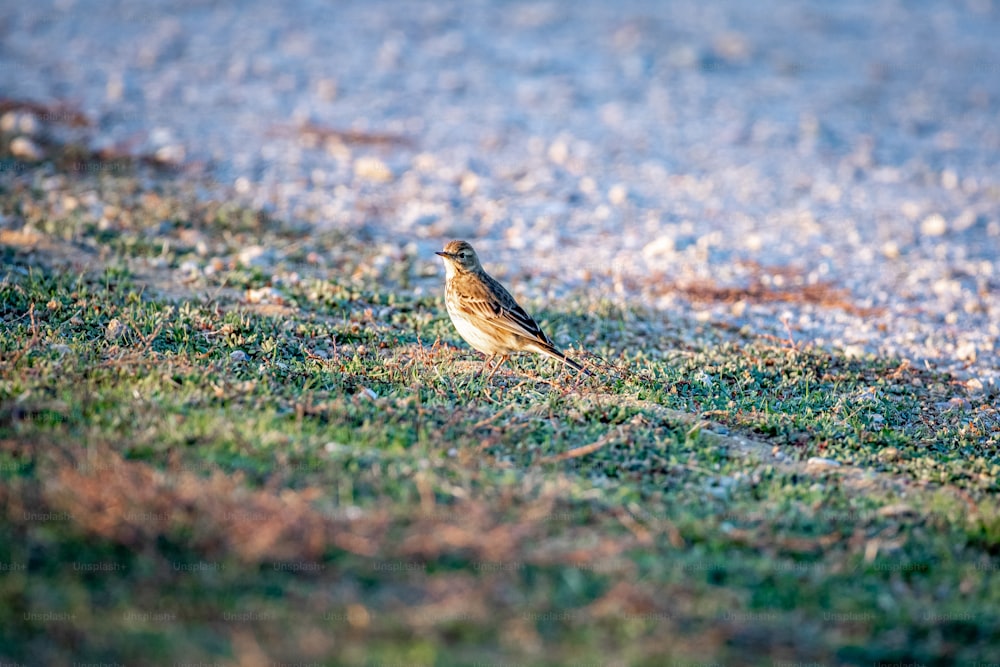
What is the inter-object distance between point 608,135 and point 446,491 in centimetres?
1190

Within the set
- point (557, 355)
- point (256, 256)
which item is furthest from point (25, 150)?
point (557, 355)

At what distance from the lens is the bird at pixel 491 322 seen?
7977 mm

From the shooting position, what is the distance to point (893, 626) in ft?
16.0

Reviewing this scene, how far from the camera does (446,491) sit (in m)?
5.68

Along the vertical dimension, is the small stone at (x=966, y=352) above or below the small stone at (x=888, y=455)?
above

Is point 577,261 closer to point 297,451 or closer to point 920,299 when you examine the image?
point 920,299

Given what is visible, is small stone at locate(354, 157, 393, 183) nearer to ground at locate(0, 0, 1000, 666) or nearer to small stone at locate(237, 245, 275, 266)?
ground at locate(0, 0, 1000, 666)

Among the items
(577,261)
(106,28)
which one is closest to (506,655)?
(577,261)

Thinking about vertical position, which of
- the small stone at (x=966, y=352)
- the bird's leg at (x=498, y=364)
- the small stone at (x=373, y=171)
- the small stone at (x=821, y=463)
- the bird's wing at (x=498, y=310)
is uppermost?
the small stone at (x=373, y=171)

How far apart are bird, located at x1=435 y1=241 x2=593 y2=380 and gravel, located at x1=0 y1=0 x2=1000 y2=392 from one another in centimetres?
249

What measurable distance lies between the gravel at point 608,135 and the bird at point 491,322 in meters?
2.49

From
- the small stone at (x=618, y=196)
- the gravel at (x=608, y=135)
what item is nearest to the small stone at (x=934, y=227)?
the gravel at (x=608, y=135)

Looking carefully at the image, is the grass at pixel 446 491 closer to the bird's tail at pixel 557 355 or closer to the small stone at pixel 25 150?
the bird's tail at pixel 557 355

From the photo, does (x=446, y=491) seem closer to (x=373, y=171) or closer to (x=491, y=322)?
(x=491, y=322)
